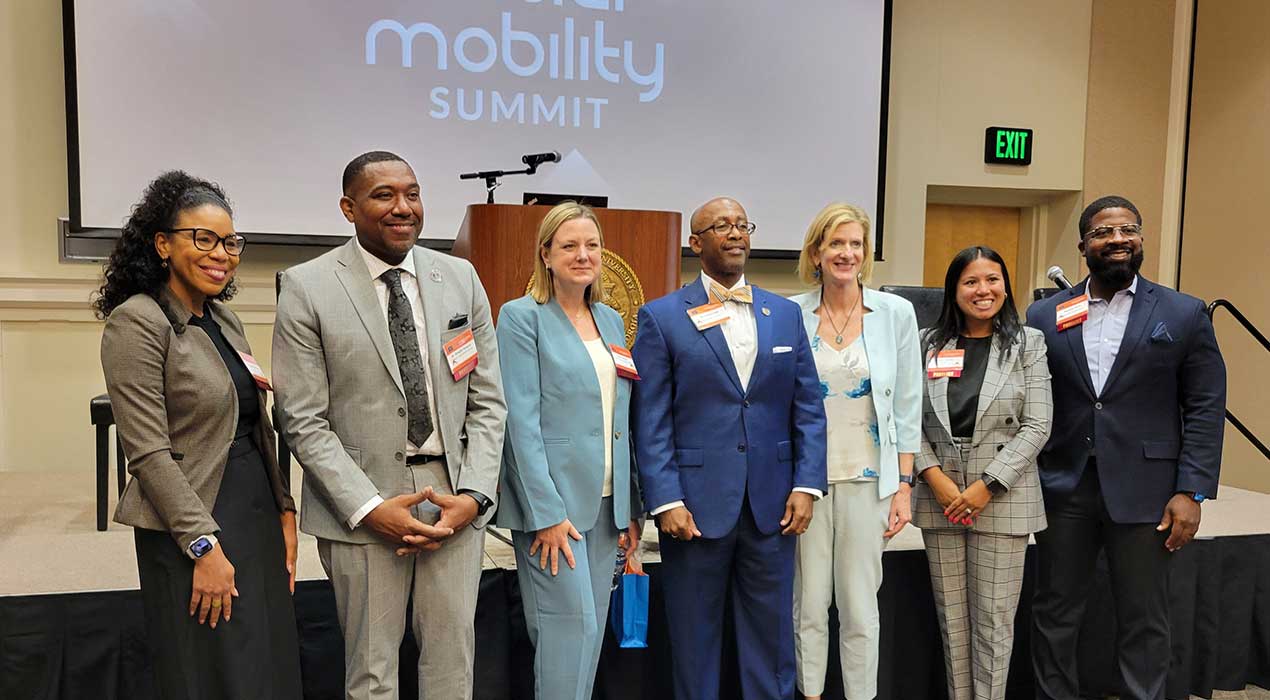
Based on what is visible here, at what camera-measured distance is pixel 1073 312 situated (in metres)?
2.70

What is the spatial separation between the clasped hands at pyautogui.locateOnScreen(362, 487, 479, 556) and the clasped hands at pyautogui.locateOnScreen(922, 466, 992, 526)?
137cm

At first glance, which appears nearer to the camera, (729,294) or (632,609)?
(729,294)

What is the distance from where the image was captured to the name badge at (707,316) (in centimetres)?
238

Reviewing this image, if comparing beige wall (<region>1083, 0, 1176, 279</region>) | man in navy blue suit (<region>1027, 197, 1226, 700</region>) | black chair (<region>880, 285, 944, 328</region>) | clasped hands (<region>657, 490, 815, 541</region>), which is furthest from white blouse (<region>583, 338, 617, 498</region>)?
beige wall (<region>1083, 0, 1176, 279</region>)

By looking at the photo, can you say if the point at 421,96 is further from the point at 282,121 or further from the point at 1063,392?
the point at 1063,392

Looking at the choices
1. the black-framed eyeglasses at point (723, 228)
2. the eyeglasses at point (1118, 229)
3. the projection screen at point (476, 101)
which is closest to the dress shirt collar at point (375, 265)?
the black-framed eyeglasses at point (723, 228)

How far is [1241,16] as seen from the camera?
6078 millimetres

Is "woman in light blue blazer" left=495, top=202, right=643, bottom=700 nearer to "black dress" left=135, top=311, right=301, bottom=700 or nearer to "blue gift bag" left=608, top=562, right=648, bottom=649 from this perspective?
"blue gift bag" left=608, top=562, right=648, bottom=649

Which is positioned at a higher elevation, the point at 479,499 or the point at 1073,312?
the point at 1073,312

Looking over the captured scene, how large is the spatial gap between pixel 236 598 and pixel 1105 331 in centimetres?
243

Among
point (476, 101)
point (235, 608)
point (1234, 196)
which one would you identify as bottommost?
point (235, 608)

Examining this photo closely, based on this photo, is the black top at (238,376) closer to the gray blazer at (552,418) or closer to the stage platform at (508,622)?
the gray blazer at (552,418)

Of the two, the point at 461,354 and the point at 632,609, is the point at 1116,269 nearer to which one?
the point at 632,609

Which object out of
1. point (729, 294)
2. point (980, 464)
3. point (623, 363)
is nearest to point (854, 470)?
point (980, 464)
